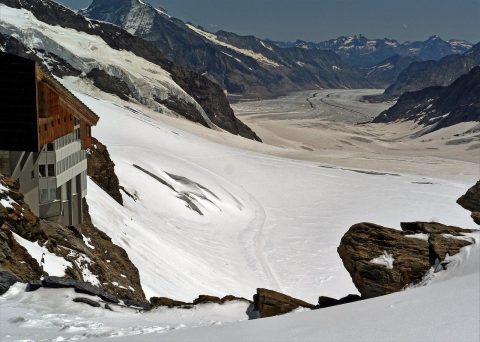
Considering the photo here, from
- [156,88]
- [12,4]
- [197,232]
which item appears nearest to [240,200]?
[197,232]

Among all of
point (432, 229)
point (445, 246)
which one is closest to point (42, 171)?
point (432, 229)

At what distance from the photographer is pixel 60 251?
16.0 meters

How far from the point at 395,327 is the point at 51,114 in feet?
47.9

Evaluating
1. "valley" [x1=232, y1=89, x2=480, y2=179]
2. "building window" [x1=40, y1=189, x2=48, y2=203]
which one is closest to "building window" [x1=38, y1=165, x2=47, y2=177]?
"building window" [x1=40, y1=189, x2=48, y2=203]

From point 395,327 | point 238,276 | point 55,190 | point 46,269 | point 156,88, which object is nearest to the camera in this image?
point 395,327

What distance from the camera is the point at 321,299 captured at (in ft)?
32.2

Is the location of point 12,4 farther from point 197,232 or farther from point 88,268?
point 88,268

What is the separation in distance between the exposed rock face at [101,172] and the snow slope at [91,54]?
2680 inches

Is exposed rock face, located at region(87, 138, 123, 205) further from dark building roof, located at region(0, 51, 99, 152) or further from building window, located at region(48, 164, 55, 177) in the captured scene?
dark building roof, located at region(0, 51, 99, 152)

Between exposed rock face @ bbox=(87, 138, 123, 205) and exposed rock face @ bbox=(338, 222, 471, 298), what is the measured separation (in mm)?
20348

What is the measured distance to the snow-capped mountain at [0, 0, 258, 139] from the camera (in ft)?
303

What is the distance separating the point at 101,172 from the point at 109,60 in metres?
78.2

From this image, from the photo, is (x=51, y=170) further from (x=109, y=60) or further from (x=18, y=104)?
(x=109, y=60)

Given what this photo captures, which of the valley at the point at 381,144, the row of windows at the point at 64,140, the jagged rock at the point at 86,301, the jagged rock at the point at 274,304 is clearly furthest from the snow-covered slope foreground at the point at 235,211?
the valley at the point at 381,144
